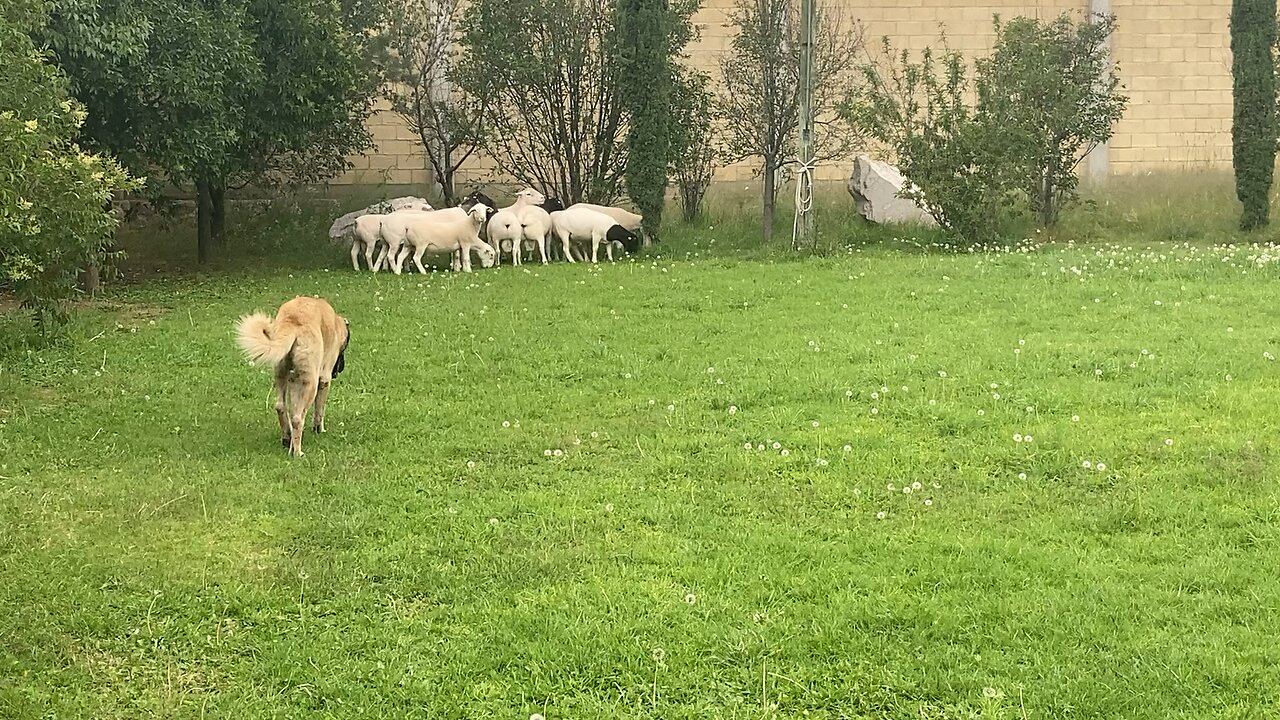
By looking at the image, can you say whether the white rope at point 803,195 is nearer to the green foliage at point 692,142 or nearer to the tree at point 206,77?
the green foliage at point 692,142

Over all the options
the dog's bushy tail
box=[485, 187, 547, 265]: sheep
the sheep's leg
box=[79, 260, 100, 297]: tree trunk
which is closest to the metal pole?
the sheep's leg

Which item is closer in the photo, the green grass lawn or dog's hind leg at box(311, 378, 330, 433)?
the green grass lawn

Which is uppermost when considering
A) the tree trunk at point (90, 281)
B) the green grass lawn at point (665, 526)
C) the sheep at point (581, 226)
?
the sheep at point (581, 226)

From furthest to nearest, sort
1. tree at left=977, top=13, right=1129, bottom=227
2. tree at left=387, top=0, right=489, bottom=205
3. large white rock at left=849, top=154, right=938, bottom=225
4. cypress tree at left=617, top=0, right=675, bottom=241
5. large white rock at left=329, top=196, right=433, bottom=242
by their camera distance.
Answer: large white rock at left=849, top=154, right=938, bottom=225 < tree at left=387, top=0, right=489, bottom=205 < large white rock at left=329, top=196, right=433, bottom=242 < cypress tree at left=617, top=0, right=675, bottom=241 < tree at left=977, top=13, right=1129, bottom=227

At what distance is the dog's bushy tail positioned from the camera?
16.3 feet

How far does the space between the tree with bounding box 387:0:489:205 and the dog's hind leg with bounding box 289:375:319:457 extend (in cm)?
1030

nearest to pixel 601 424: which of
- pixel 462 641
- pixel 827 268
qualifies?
pixel 462 641

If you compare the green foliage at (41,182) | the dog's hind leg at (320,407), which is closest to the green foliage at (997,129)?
the green foliage at (41,182)

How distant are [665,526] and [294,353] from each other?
211 centimetres

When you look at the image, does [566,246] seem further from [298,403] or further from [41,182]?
[298,403]

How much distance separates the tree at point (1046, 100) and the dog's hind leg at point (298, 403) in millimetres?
10244

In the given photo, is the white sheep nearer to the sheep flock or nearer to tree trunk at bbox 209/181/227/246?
the sheep flock

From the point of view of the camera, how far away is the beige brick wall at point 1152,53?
18.1 meters

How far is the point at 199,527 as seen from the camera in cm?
438
